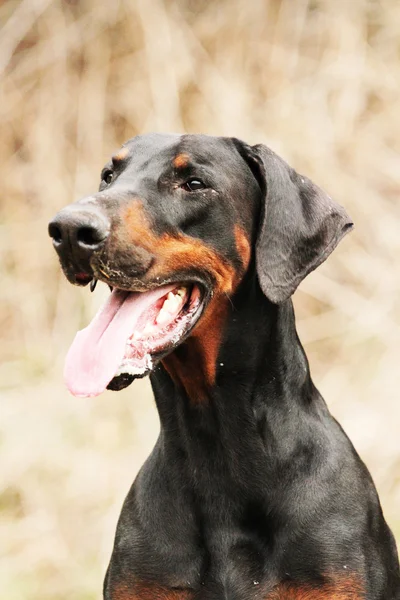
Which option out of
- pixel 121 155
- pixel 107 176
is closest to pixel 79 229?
pixel 121 155

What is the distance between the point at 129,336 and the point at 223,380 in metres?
0.46

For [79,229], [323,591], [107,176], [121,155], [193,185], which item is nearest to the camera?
[79,229]

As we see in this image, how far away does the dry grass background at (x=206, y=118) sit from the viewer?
8039 mm

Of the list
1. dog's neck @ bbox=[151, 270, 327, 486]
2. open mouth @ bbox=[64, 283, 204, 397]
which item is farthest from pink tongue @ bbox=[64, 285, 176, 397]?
dog's neck @ bbox=[151, 270, 327, 486]

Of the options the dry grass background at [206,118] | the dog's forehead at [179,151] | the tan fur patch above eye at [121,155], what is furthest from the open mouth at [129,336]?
the dry grass background at [206,118]

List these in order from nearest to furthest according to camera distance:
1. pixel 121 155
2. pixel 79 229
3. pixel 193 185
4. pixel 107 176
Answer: pixel 79 229 < pixel 193 185 < pixel 121 155 < pixel 107 176

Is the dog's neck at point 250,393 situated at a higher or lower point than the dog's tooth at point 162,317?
lower

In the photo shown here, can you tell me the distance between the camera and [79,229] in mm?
3355

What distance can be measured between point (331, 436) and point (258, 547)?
0.51 metres

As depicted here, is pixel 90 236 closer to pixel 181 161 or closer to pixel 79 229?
pixel 79 229

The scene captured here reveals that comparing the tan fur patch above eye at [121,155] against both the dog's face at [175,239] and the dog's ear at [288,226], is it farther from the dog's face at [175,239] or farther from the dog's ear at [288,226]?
the dog's ear at [288,226]

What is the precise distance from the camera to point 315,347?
8.18 meters

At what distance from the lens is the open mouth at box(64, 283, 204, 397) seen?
354 cm

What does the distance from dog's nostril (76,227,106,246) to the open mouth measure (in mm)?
360
